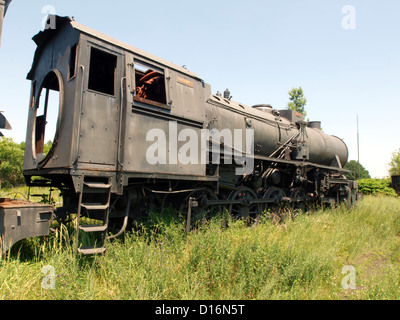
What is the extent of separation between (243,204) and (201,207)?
163cm

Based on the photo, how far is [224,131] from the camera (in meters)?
7.48

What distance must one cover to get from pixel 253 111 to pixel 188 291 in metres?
6.47

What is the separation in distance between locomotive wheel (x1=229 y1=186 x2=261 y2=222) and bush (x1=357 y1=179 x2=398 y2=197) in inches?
882

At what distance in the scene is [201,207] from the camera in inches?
259

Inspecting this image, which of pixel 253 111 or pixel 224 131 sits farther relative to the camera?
pixel 253 111

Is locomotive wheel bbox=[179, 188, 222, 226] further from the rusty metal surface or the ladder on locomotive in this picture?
the rusty metal surface

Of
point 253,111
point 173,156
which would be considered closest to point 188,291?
point 173,156

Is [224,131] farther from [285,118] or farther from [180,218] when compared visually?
[285,118]
